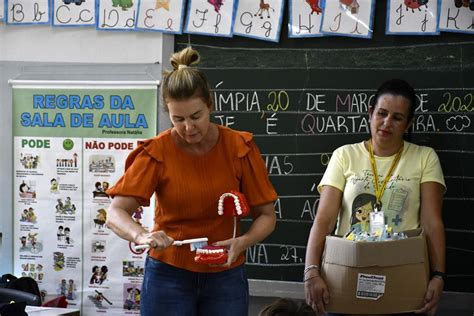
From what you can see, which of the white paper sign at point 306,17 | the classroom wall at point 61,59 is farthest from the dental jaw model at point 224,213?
the classroom wall at point 61,59

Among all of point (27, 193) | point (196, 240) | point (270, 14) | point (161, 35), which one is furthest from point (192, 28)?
point (196, 240)

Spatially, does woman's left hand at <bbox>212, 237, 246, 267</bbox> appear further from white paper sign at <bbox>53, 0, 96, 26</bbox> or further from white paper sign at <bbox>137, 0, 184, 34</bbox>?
white paper sign at <bbox>53, 0, 96, 26</bbox>

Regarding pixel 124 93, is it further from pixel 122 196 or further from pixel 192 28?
pixel 122 196

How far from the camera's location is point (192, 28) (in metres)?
3.28

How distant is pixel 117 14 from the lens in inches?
134

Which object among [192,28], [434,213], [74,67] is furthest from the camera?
[74,67]

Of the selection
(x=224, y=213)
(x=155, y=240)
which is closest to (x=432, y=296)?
(x=224, y=213)

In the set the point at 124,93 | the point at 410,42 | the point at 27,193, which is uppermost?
the point at 410,42

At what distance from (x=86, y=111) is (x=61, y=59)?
29 centimetres

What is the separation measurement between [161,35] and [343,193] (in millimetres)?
1242

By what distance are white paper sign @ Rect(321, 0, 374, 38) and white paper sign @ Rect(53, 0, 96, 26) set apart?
1.17 metres

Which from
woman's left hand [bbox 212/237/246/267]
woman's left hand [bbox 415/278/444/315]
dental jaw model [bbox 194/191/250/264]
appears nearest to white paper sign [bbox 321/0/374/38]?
woman's left hand [bbox 415/278/444/315]

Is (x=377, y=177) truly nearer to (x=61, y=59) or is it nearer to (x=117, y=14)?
(x=117, y=14)

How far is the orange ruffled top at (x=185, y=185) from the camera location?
2.12 m
